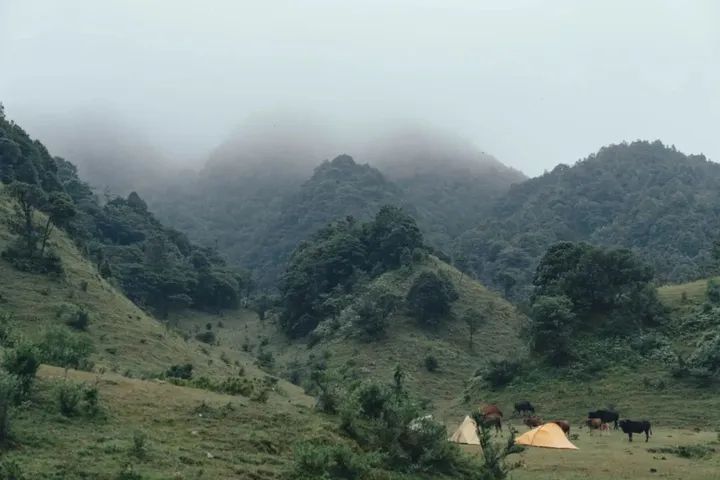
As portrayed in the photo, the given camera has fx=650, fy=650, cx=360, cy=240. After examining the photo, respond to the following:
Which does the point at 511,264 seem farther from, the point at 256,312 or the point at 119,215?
the point at 119,215

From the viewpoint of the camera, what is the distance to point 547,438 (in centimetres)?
3275

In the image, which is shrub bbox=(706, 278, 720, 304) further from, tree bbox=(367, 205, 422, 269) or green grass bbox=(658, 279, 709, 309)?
tree bbox=(367, 205, 422, 269)

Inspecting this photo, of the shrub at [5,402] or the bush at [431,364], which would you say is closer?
the shrub at [5,402]

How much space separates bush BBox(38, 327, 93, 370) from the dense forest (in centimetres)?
2342

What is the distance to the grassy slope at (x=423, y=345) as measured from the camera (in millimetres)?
63375

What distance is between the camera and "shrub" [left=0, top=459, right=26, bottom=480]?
1544 centimetres

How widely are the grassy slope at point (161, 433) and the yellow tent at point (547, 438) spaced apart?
12898 mm

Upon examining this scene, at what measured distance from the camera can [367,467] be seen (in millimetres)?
21172

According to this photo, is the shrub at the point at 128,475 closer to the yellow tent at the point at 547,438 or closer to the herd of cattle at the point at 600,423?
the herd of cattle at the point at 600,423

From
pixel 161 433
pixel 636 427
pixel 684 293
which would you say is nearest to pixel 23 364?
pixel 161 433

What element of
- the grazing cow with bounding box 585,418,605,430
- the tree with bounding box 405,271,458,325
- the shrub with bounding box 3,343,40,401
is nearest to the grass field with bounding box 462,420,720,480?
the grazing cow with bounding box 585,418,605,430

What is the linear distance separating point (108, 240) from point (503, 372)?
7086cm

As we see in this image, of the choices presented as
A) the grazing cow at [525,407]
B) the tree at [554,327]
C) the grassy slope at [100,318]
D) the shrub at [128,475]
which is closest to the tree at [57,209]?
the grassy slope at [100,318]

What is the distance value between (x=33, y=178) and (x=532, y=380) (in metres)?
62.0
